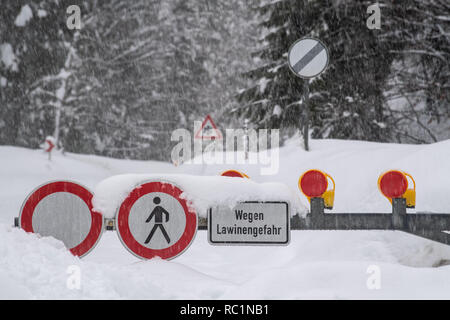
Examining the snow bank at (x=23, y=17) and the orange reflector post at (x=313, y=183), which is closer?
the orange reflector post at (x=313, y=183)

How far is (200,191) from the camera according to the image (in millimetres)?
3535

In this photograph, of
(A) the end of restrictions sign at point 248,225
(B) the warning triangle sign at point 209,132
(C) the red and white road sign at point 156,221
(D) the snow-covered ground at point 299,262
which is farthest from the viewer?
(B) the warning triangle sign at point 209,132

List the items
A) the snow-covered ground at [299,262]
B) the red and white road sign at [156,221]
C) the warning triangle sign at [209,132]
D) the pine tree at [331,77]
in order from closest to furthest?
the snow-covered ground at [299,262], the red and white road sign at [156,221], the pine tree at [331,77], the warning triangle sign at [209,132]

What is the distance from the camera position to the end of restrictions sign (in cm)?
355

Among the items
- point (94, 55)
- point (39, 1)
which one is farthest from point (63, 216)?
point (94, 55)

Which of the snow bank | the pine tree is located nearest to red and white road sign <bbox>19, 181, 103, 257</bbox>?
the pine tree

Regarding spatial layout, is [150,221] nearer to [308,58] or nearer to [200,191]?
[200,191]

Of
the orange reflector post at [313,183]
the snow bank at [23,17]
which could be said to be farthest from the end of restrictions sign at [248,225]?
the snow bank at [23,17]

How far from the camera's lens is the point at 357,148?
9125 mm

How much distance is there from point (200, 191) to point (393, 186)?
1.36m

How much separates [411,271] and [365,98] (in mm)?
12340

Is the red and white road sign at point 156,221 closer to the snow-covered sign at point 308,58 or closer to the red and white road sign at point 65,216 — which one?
the red and white road sign at point 65,216

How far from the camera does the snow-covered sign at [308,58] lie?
8.77 metres

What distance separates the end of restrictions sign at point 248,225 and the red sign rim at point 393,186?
0.81 metres
